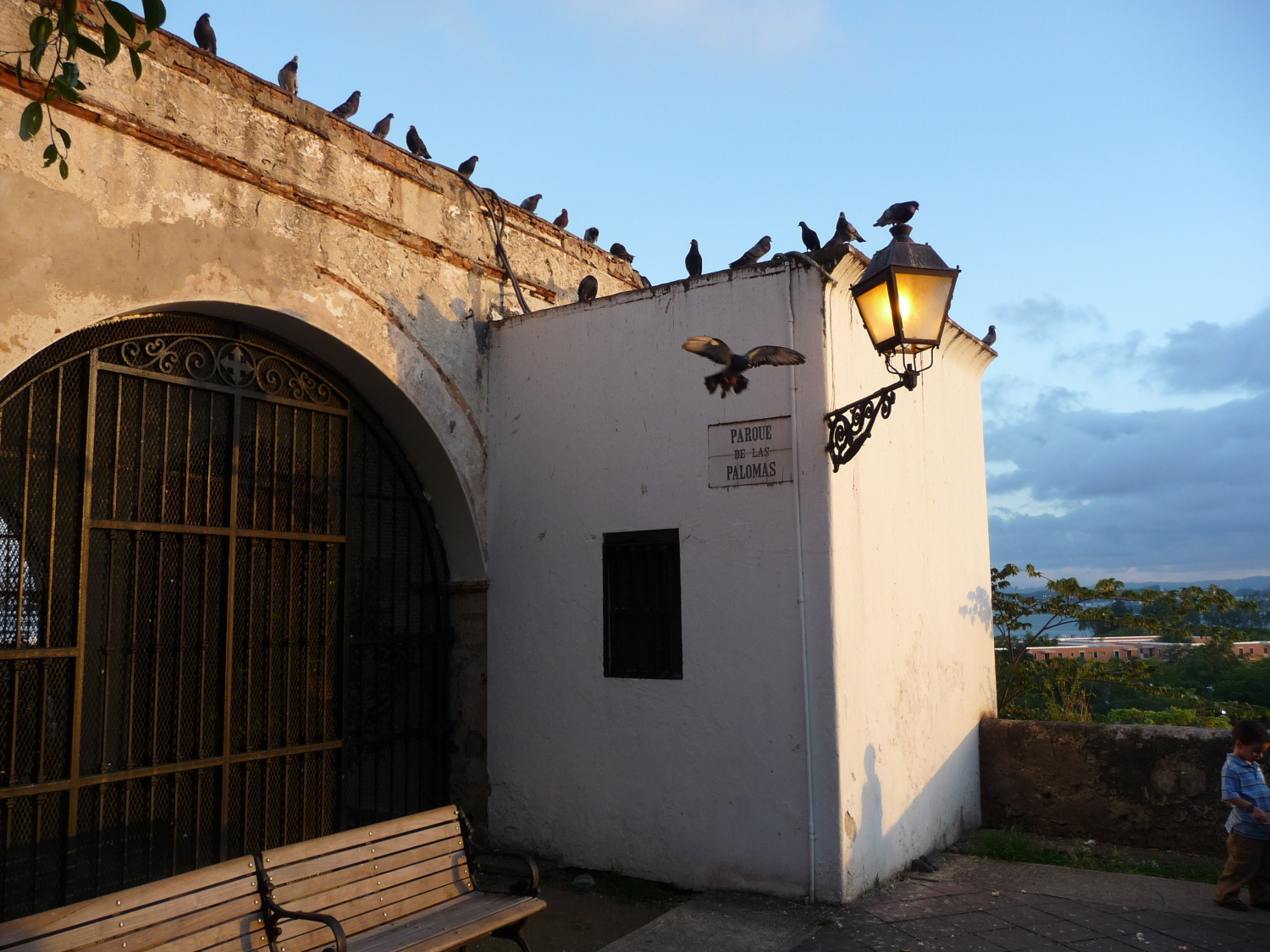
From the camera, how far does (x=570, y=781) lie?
6.04m

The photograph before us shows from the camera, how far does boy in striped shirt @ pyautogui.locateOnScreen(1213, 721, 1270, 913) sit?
16.4ft

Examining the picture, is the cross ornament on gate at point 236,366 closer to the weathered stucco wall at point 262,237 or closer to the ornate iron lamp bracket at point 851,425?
the weathered stucco wall at point 262,237

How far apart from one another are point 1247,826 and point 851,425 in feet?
9.34

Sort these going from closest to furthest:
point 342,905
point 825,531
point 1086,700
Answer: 1. point 342,905
2. point 825,531
3. point 1086,700

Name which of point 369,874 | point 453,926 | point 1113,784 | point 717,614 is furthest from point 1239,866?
point 369,874

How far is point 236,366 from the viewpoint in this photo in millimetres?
5395

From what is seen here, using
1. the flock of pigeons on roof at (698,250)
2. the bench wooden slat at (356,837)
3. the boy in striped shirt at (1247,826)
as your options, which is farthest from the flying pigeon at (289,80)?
the boy in striped shirt at (1247,826)

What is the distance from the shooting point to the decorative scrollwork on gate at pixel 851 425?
515 cm

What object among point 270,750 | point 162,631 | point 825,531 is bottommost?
point 270,750

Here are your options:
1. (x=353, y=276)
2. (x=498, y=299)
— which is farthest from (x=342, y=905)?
(x=498, y=299)

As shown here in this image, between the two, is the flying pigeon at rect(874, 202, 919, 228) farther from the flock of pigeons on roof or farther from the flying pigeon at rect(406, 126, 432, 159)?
the flying pigeon at rect(406, 126, 432, 159)

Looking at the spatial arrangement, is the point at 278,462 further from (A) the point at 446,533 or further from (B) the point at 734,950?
(B) the point at 734,950

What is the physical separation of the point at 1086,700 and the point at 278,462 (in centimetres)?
709

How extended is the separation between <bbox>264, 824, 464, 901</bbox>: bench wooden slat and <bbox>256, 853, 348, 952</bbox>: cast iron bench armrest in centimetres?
5
